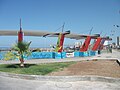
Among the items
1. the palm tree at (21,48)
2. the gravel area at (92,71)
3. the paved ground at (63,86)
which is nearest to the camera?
the paved ground at (63,86)

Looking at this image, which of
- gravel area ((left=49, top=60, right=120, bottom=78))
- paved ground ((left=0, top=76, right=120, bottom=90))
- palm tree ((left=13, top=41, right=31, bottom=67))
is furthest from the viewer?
palm tree ((left=13, top=41, right=31, bottom=67))

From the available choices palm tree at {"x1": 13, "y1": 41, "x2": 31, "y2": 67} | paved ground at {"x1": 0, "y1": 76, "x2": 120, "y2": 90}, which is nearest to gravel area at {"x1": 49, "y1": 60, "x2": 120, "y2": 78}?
paved ground at {"x1": 0, "y1": 76, "x2": 120, "y2": 90}

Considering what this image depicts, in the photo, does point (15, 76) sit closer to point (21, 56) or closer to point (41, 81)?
point (41, 81)

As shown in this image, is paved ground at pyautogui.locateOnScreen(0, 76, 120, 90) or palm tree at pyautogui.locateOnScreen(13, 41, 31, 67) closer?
paved ground at pyautogui.locateOnScreen(0, 76, 120, 90)

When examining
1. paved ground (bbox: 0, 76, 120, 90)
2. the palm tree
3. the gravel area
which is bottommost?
paved ground (bbox: 0, 76, 120, 90)

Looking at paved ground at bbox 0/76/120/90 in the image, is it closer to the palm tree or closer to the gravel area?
the gravel area

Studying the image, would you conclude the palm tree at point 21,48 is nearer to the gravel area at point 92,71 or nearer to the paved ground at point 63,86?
the gravel area at point 92,71

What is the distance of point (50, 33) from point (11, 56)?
79.7ft

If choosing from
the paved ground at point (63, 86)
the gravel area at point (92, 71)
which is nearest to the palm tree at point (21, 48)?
the gravel area at point (92, 71)

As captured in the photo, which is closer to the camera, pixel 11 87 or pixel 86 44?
pixel 11 87

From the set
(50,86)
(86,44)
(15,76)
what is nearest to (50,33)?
(86,44)

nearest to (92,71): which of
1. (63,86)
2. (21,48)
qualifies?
(63,86)

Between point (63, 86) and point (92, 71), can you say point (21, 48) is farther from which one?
point (63, 86)

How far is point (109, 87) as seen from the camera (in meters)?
10.3
